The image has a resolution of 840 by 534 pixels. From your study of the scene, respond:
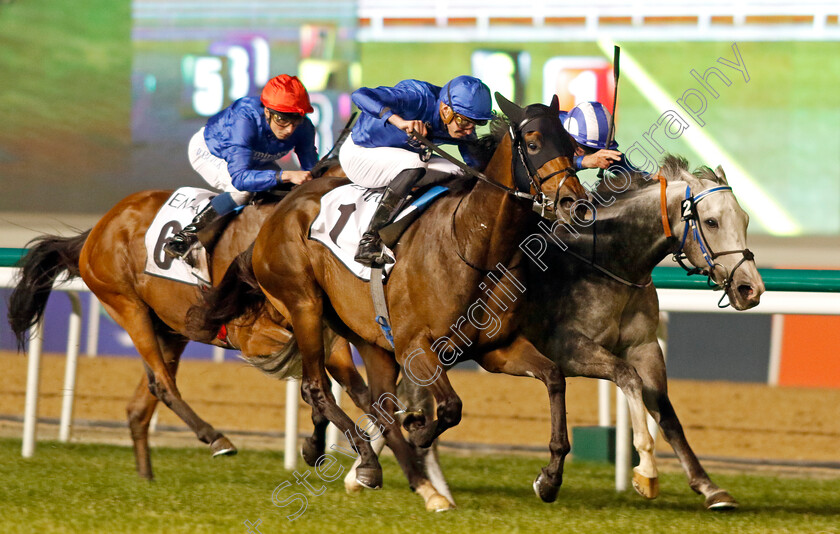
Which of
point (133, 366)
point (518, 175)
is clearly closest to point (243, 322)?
point (518, 175)

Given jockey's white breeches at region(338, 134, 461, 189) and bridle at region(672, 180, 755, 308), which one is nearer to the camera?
bridle at region(672, 180, 755, 308)

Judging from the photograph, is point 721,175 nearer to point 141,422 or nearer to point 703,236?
point 703,236

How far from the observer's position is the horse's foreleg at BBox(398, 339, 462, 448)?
3537mm

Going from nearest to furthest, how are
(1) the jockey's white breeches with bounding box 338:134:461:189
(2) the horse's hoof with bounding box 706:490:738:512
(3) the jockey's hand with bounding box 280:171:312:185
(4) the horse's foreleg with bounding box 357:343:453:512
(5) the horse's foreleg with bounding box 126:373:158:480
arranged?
(2) the horse's hoof with bounding box 706:490:738:512
(4) the horse's foreleg with bounding box 357:343:453:512
(1) the jockey's white breeches with bounding box 338:134:461:189
(3) the jockey's hand with bounding box 280:171:312:185
(5) the horse's foreleg with bounding box 126:373:158:480

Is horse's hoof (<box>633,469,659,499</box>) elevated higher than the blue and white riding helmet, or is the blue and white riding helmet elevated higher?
the blue and white riding helmet

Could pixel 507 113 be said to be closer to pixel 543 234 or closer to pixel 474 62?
pixel 543 234

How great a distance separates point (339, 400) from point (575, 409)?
11.0ft

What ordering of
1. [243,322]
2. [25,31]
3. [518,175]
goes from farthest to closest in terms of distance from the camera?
[25,31] → [243,322] → [518,175]

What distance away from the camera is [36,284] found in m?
5.16

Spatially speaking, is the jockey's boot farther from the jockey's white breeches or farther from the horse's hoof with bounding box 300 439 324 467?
the horse's hoof with bounding box 300 439 324 467

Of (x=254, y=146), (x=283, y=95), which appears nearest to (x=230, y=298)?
(x=254, y=146)

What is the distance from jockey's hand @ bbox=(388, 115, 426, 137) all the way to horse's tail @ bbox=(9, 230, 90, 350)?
189 centimetres

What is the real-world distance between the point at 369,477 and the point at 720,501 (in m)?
1.08

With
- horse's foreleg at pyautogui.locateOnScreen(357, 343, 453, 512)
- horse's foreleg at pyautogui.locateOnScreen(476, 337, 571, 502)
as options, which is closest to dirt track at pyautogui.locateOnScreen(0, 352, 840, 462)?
horse's foreleg at pyautogui.locateOnScreen(357, 343, 453, 512)
